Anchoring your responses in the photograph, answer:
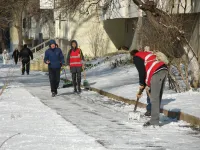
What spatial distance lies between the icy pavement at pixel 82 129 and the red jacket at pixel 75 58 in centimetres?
385

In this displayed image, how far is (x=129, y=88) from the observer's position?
21.0 metres

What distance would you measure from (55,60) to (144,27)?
4.98 meters

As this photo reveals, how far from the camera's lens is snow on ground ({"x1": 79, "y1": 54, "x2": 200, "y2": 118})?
15117mm

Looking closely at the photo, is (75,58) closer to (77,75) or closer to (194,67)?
(77,75)

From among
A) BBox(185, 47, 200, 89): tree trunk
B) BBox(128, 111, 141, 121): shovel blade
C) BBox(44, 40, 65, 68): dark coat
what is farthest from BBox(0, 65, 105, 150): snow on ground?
BBox(185, 47, 200, 89): tree trunk

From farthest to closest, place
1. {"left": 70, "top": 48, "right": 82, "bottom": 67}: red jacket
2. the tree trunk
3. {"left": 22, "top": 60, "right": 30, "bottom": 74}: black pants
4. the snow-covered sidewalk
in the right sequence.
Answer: {"left": 22, "top": 60, "right": 30, "bottom": 74}: black pants → {"left": 70, "top": 48, "right": 82, "bottom": 67}: red jacket → the tree trunk → the snow-covered sidewalk

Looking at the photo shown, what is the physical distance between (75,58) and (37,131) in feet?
33.7

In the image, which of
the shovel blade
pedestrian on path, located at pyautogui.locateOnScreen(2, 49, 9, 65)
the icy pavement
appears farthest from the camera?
pedestrian on path, located at pyautogui.locateOnScreen(2, 49, 9, 65)

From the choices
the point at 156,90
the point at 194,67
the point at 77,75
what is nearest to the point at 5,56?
the point at 77,75

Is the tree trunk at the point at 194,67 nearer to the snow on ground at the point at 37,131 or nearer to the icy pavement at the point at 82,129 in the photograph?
the icy pavement at the point at 82,129

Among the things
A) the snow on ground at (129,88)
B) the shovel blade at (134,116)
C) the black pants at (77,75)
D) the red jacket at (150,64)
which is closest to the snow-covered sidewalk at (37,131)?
the shovel blade at (134,116)

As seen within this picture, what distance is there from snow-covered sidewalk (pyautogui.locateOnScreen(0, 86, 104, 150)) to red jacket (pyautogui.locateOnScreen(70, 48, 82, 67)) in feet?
16.9

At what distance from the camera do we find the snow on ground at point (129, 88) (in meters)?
15.1

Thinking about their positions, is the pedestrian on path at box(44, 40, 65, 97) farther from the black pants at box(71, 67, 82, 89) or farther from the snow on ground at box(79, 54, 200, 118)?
the snow on ground at box(79, 54, 200, 118)
